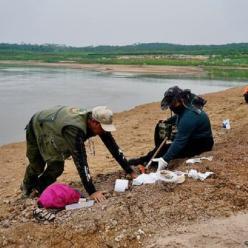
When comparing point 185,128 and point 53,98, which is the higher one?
point 185,128

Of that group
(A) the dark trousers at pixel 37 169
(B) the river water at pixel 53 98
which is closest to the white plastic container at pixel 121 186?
(A) the dark trousers at pixel 37 169

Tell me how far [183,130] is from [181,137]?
0.09m

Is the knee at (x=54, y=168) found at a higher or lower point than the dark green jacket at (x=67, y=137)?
lower

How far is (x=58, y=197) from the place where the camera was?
512 centimetres

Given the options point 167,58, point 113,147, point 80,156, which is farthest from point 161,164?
point 167,58

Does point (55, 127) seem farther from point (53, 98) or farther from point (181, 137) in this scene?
point (53, 98)

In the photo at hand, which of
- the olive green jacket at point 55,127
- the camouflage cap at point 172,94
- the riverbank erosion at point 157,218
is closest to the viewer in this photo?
the riverbank erosion at point 157,218

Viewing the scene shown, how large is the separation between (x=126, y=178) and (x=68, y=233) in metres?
1.52

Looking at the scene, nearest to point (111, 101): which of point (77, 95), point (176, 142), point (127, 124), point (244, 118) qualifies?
point (77, 95)

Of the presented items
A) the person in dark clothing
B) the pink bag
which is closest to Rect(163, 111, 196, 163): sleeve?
the person in dark clothing

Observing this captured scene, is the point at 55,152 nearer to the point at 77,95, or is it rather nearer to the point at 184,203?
the point at 184,203

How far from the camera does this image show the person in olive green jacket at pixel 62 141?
204 inches

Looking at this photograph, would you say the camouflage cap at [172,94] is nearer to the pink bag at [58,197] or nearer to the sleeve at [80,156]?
the sleeve at [80,156]

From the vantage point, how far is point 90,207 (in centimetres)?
505
